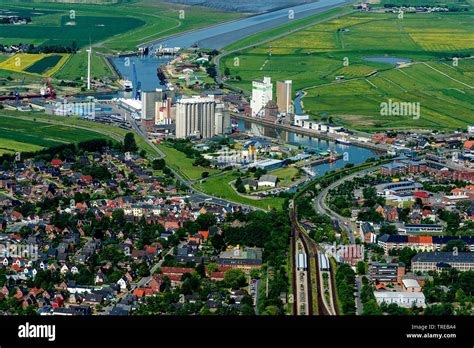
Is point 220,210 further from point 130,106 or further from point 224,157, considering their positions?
point 130,106

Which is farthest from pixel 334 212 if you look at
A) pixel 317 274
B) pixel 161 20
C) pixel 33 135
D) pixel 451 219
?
pixel 161 20

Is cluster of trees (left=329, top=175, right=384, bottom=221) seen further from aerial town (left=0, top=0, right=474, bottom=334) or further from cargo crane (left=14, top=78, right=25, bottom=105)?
cargo crane (left=14, top=78, right=25, bottom=105)

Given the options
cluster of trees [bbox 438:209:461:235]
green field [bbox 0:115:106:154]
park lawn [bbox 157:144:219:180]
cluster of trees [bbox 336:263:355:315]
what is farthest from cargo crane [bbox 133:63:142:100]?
cluster of trees [bbox 336:263:355:315]

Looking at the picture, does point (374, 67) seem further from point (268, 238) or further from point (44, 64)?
point (268, 238)

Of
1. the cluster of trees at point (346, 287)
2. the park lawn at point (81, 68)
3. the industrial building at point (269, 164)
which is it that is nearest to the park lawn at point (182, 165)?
the industrial building at point (269, 164)

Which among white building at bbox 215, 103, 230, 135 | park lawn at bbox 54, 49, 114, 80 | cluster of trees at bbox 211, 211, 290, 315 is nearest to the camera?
cluster of trees at bbox 211, 211, 290, 315

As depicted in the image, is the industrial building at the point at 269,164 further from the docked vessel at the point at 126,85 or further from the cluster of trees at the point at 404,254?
Result: the docked vessel at the point at 126,85
